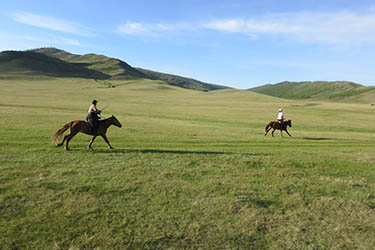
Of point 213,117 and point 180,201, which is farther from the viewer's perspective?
point 213,117

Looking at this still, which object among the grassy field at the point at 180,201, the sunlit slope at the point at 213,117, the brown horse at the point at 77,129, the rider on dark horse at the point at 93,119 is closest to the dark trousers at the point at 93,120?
the rider on dark horse at the point at 93,119

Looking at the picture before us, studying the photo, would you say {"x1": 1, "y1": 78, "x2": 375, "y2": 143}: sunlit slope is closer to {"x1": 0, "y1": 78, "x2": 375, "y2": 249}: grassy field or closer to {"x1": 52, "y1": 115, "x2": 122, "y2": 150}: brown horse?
{"x1": 52, "y1": 115, "x2": 122, "y2": 150}: brown horse

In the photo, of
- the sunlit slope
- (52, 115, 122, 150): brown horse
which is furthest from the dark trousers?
the sunlit slope

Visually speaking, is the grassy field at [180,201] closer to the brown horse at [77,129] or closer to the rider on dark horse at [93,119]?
the brown horse at [77,129]

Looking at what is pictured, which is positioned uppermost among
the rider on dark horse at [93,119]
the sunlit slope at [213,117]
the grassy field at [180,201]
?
the rider on dark horse at [93,119]

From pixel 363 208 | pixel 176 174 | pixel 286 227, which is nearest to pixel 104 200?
pixel 176 174

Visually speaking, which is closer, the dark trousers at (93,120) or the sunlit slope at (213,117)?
the dark trousers at (93,120)

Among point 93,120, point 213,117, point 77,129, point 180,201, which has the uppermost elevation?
point 93,120

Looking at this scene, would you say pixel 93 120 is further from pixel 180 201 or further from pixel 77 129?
pixel 180 201

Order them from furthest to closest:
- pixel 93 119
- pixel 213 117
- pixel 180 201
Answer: pixel 213 117 → pixel 93 119 → pixel 180 201

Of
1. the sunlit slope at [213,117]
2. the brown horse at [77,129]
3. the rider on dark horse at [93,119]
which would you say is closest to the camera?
the brown horse at [77,129]

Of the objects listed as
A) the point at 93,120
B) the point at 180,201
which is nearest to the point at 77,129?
the point at 93,120

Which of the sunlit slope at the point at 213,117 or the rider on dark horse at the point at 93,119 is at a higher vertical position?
the rider on dark horse at the point at 93,119

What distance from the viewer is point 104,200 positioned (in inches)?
377
